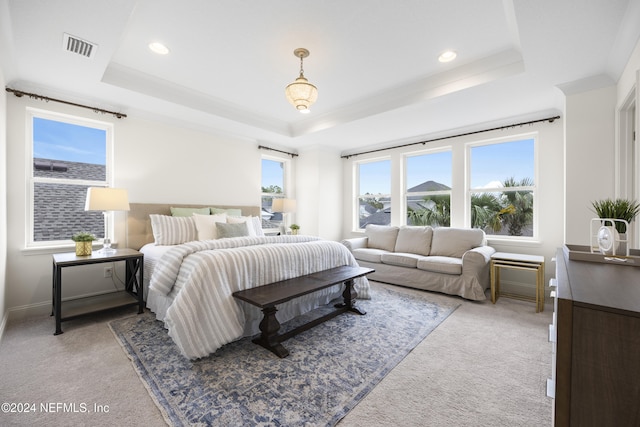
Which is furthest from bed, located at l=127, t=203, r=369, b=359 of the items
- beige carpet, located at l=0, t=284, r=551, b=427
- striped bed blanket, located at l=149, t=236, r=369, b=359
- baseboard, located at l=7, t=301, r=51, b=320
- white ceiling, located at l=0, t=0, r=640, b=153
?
white ceiling, located at l=0, t=0, r=640, b=153

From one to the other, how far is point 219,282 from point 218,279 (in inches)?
1.0

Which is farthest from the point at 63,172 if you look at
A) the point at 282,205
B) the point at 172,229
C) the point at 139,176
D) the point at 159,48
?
the point at 282,205

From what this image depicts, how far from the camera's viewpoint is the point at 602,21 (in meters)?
1.94

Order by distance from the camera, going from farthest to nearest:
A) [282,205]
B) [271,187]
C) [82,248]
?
[271,187]
[282,205]
[82,248]

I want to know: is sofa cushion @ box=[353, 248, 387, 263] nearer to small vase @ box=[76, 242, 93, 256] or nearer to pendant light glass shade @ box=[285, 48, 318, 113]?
pendant light glass shade @ box=[285, 48, 318, 113]

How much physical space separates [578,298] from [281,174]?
211 inches

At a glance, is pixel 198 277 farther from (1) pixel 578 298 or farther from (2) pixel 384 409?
(1) pixel 578 298

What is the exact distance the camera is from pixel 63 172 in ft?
10.7

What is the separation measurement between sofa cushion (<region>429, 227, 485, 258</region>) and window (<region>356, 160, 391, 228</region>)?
1.29 metres

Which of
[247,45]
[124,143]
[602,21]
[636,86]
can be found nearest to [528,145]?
[636,86]

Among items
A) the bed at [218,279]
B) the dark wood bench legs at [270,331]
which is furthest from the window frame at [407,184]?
the dark wood bench legs at [270,331]

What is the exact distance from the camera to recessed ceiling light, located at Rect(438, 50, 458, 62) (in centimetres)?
266

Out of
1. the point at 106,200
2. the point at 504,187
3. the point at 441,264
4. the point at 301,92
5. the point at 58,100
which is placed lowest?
the point at 441,264

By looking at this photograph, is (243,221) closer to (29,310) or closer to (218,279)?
(218,279)
